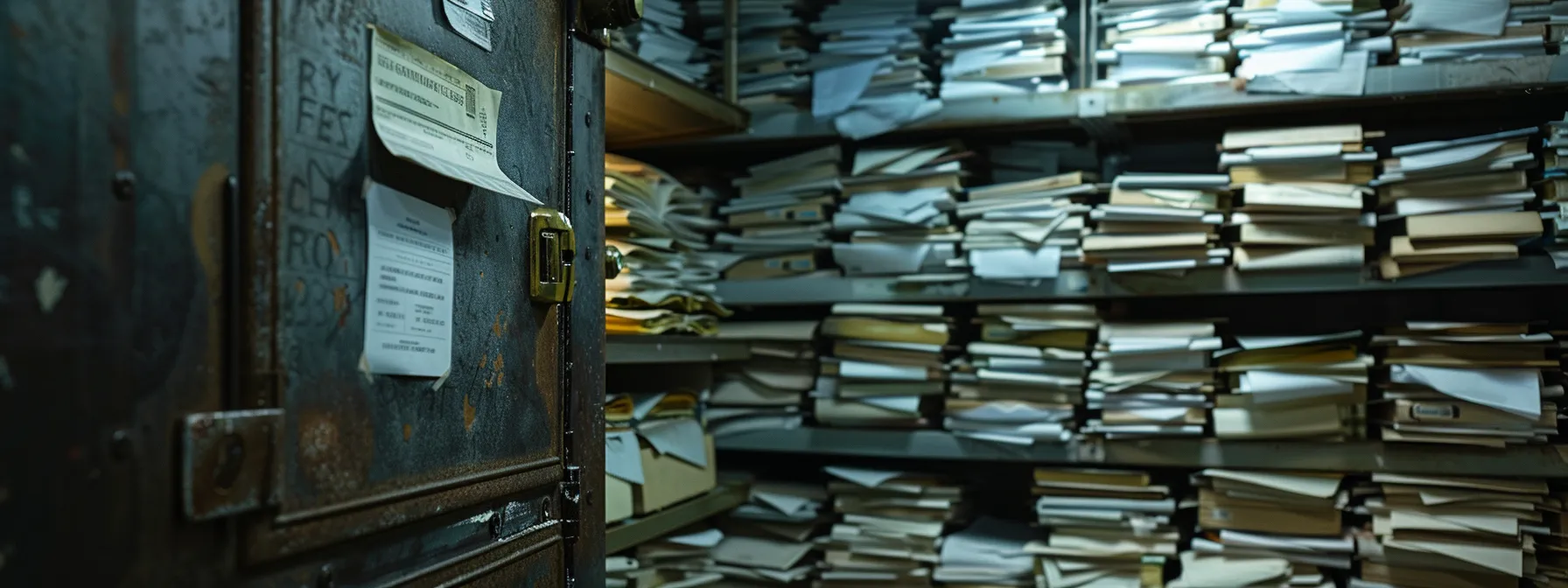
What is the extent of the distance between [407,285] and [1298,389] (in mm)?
2279

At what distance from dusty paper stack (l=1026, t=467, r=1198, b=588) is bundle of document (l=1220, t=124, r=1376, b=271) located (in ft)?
2.06

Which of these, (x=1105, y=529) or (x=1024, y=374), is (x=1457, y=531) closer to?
(x=1105, y=529)

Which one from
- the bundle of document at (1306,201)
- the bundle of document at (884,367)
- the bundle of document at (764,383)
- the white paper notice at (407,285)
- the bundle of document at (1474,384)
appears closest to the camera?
the white paper notice at (407,285)

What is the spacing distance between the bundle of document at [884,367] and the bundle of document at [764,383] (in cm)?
7

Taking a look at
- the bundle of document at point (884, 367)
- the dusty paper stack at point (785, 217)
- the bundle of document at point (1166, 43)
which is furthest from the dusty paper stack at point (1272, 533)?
the dusty paper stack at point (785, 217)

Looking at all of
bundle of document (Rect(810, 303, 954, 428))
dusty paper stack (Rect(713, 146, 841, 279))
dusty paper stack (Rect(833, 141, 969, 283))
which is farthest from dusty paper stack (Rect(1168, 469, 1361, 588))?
dusty paper stack (Rect(713, 146, 841, 279))

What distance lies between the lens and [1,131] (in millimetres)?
762

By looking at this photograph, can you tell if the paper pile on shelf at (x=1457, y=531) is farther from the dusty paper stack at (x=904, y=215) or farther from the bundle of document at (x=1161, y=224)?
the dusty paper stack at (x=904, y=215)

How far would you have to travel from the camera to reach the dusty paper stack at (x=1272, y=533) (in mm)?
2785

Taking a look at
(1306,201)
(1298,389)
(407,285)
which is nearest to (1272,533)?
(1298,389)

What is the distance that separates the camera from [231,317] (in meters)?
0.94

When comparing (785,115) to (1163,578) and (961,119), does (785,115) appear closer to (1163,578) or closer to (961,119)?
(961,119)

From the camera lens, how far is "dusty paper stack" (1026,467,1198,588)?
293 cm

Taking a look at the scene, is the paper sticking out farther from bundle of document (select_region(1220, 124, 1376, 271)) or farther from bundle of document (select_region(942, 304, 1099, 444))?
bundle of document (select_region(1220, 124, 1376, 271))
